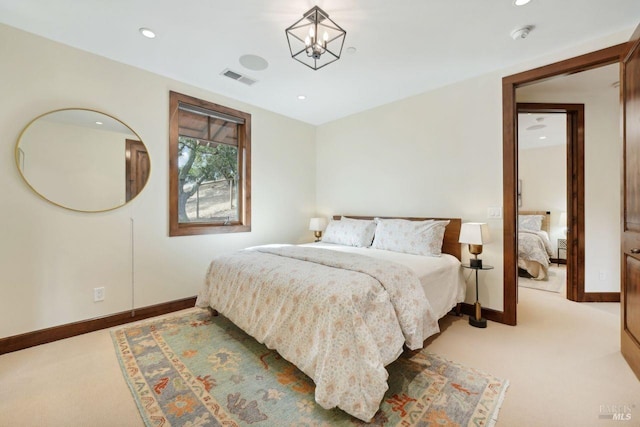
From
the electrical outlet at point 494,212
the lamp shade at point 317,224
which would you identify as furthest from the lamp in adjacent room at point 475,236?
the lamp shade at point 317,224

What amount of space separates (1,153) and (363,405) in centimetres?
321

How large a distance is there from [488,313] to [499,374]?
3.45ft

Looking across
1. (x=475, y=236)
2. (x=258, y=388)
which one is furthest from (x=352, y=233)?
(x=258, y=388)

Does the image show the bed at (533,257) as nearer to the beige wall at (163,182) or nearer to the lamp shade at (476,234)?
the beige wall at (163,182)

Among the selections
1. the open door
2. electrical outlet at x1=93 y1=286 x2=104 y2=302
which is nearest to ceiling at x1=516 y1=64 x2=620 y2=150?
the open door

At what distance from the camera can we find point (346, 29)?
7.08 ft

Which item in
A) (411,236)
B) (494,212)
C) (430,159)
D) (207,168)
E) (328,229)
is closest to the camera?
(494,212)

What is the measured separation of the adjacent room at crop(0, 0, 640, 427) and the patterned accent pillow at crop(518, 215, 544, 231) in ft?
7.66

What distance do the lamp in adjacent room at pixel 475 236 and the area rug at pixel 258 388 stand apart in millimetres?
1080

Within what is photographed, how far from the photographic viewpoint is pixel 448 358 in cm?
201

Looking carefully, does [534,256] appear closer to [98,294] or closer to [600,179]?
[600,179]

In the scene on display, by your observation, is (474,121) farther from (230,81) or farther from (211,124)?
(211,124)

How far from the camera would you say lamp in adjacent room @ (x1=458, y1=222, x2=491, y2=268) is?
8.09ft

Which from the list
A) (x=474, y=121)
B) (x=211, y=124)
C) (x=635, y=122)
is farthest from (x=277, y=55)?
(x=635, y=122)
